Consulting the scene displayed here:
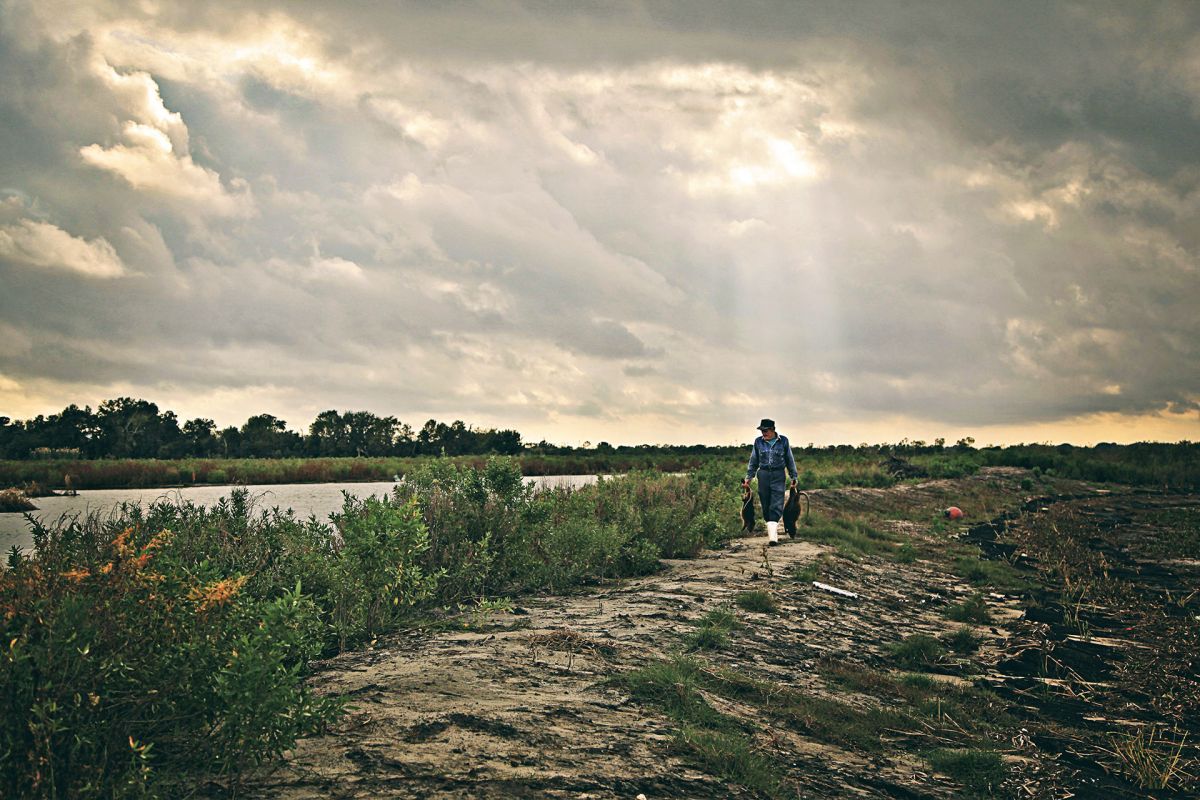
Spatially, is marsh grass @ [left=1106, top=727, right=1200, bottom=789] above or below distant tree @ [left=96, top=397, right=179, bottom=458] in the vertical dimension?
below

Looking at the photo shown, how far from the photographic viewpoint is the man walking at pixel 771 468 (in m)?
14.3

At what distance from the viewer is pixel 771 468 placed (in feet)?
47.4

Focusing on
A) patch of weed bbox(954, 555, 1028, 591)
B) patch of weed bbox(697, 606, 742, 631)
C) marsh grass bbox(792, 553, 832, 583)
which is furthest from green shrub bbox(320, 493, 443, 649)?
patch of weed bbox(954, 555, 1028, 591)

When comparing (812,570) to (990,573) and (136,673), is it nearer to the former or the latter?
(990,573)

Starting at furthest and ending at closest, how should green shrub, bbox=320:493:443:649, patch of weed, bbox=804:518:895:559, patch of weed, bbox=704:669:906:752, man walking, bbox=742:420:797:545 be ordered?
patch of weed, bbox=804:518:895:559, man walking, bbox=742:420:797:545, green shrub, bbox=320:493:443:649, patch of weed, bbox=704:669:906:752

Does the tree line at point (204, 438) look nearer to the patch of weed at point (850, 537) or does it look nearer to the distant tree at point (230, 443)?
the distant tree at point (230, 443)

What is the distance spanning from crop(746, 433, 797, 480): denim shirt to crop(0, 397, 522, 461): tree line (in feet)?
68.1

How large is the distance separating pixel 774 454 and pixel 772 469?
33 cm

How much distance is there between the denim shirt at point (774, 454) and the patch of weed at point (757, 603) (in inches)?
190

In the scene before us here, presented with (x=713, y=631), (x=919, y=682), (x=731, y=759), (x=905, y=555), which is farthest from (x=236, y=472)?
(x=731, y=759)

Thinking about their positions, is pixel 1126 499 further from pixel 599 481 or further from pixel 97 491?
pixel 97 491

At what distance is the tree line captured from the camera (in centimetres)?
3831

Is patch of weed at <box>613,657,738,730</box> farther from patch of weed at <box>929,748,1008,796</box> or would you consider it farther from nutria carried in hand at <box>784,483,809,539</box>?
nutria carried in hand at <box>784,483,809,539</box>

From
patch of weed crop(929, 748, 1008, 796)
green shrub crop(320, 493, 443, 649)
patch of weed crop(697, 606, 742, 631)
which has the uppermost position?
green shrub crop(320, 493, 443, 649)
